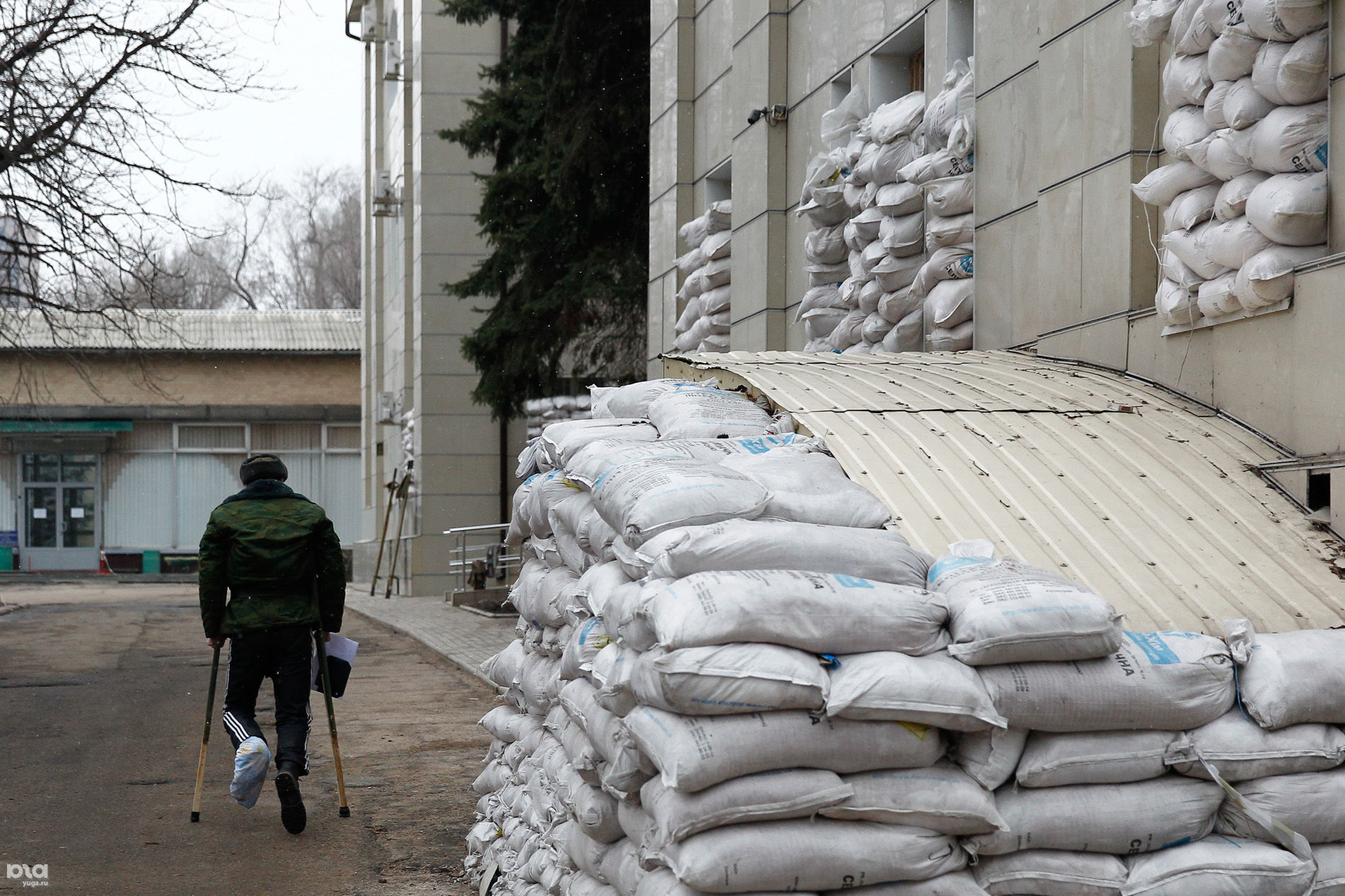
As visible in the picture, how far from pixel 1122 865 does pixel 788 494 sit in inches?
58.7

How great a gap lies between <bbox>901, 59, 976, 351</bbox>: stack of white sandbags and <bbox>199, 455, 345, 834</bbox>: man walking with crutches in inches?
166

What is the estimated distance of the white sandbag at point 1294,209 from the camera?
5461mm

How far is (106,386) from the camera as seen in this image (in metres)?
37.1

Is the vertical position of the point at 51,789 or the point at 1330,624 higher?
the point at 1330,624

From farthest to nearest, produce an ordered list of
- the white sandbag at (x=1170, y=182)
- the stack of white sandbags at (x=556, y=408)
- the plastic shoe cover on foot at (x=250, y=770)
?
the stack of white sandbags at (x=556, y=408) < the plastic shoe cover on foot at (x=250, y=770) < the white sandbag at (x=1170, y=182)

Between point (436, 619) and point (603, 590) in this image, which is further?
point (436, 619)

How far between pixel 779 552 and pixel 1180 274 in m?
3.19

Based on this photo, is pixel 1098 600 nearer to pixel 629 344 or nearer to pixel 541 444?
pixel 541 444

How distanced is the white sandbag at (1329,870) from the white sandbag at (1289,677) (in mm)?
349

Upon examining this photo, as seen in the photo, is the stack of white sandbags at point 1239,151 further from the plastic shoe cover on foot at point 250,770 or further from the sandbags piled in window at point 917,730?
the plastic shoe cover on foot at point 250,770

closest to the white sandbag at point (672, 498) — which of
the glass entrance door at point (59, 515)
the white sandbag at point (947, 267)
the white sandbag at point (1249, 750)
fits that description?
the white sandbag at point (1249, 750)

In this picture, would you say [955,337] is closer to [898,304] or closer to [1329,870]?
[898,304]

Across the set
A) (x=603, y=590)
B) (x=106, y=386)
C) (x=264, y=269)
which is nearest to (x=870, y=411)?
(x=603, y=590)


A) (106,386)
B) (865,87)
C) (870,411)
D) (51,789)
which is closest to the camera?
(870,411)
